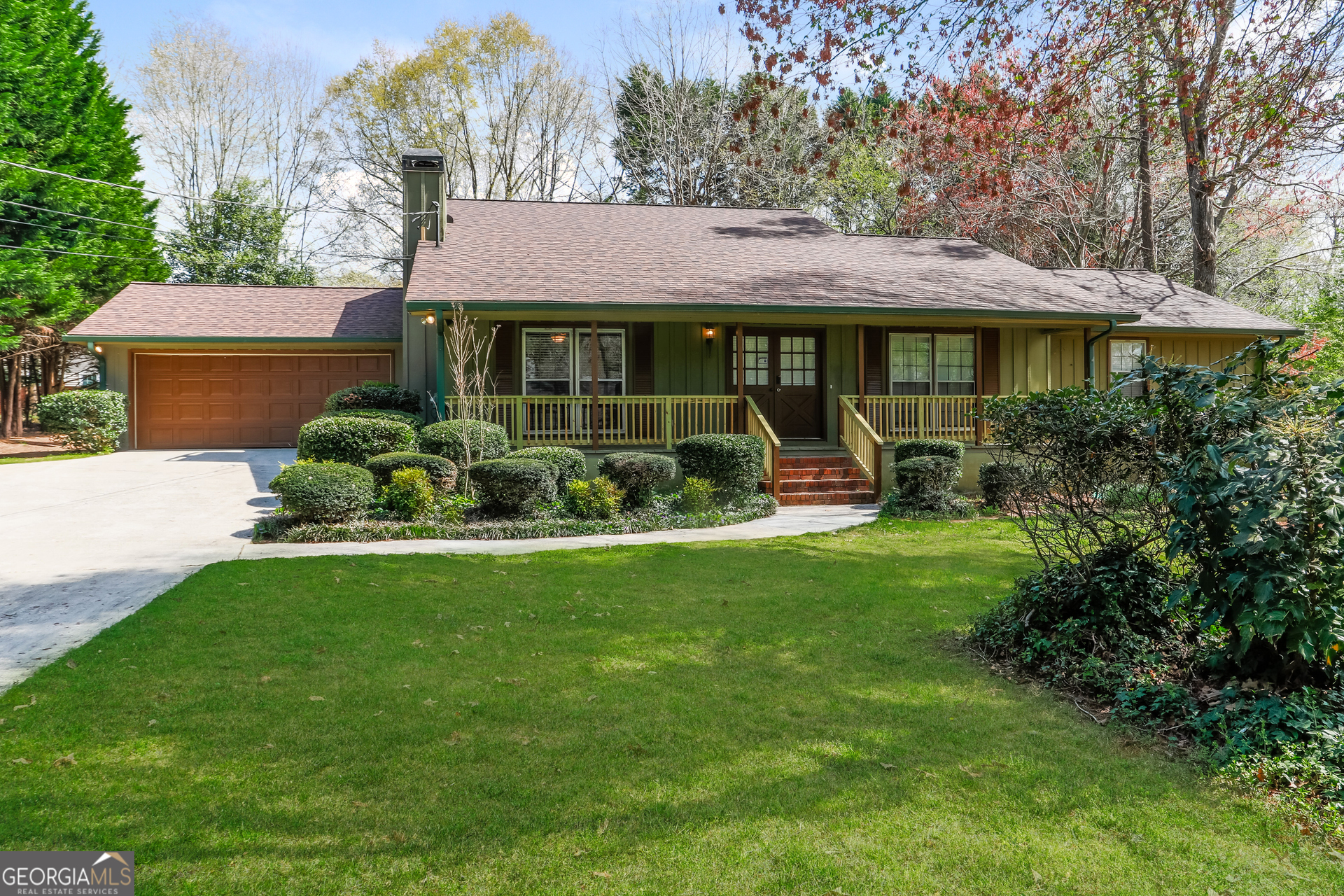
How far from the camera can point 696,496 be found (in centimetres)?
1037

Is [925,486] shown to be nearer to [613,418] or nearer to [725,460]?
[725,460]

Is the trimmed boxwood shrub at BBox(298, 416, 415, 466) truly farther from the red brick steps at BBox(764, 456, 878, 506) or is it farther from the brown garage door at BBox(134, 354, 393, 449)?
the brown garage door at BBox(134, 354, 393, 449)

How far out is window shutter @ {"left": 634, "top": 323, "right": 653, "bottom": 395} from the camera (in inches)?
514

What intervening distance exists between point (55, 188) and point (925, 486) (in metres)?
20.1

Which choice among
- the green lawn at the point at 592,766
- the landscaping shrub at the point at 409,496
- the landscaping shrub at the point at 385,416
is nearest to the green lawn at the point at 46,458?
the landscaping shrub at the point at 385,416

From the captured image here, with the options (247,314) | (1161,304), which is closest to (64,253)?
(247,314)

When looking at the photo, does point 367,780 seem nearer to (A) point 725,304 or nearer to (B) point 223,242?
(A) point 725,304

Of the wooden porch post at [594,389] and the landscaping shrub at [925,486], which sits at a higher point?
the wooden porch post at [594,389]

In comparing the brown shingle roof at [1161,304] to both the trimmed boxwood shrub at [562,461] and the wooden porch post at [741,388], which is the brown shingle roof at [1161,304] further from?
the trimmed boxwood shrub at [562,461]

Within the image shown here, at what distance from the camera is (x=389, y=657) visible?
4.48 m

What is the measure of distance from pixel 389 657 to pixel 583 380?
8.84 meters

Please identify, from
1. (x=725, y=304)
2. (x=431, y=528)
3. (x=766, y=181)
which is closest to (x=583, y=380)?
(x=725, y=304)

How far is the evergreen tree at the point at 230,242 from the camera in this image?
80.9 feet

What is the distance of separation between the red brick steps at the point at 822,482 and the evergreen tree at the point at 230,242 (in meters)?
19.5
